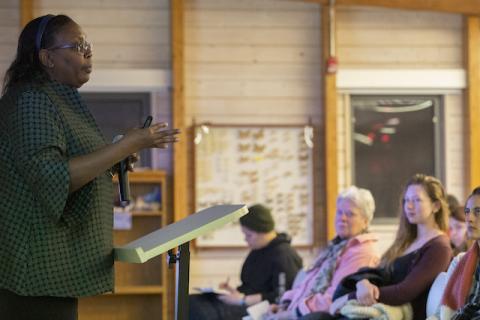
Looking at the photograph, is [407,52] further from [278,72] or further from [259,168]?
[259,168]

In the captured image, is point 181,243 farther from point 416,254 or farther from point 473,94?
point 473,94

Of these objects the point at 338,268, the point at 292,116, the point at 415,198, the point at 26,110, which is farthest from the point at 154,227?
the point at 26,110

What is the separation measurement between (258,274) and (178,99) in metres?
1.93

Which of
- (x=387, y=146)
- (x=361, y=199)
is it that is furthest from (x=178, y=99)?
(x=361, y=199)

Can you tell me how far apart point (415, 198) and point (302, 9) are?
326cm

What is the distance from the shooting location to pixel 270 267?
547 centimetres

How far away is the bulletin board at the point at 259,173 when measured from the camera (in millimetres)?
7074

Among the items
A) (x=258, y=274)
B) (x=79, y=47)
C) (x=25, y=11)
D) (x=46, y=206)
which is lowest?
(x=258, y=274)

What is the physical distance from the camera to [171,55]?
7039 mm

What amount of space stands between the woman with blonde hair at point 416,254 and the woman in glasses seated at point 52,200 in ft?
6.98

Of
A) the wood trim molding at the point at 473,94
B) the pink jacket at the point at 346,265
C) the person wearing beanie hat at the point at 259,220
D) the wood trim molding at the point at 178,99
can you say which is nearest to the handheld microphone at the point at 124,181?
the pink jacket at the point at 346,265

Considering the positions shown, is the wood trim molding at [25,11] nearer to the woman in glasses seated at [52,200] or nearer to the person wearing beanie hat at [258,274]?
the person wearing beanie hat at [258,274]

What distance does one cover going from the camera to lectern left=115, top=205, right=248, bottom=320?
6.27 feet

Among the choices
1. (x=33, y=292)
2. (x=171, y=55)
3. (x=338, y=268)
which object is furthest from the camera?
(x=171, y=55)
